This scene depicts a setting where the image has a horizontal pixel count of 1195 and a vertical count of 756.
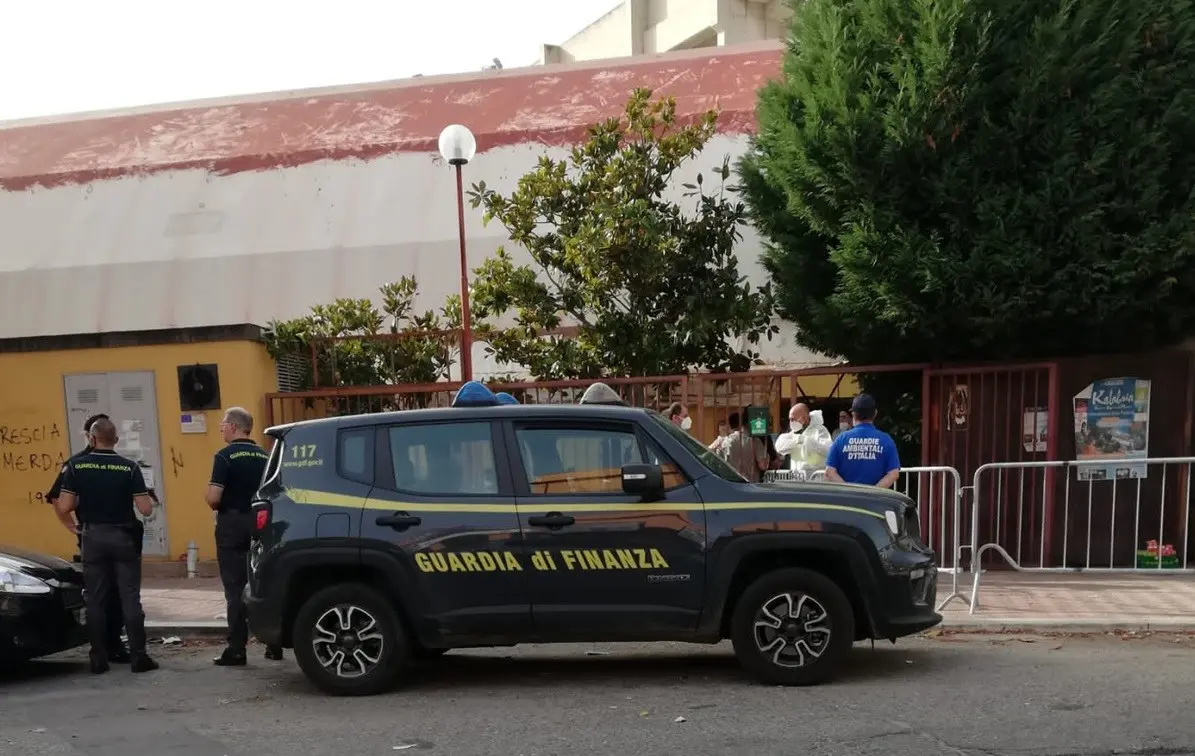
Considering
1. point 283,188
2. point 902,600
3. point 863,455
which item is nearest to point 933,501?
point 863,455

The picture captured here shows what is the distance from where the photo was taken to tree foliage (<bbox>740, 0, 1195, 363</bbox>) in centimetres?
901

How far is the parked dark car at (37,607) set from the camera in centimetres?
667

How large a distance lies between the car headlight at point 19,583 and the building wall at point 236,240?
8884mm

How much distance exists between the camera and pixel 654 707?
5.54 meters

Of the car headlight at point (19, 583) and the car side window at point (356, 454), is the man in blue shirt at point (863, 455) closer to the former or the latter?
the car side window at point (356, 454)

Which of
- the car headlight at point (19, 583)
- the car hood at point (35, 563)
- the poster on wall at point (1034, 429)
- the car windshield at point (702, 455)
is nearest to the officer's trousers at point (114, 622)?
the car hood at point (35, 563)

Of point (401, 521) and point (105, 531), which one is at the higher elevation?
point (401, 521)

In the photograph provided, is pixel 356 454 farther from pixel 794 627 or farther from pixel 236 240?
pixel 236 240

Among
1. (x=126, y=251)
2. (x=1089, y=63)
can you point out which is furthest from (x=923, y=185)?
(x=126, y=251)

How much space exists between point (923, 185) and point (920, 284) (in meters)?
0.96

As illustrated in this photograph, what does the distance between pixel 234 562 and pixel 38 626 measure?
132 centimetres

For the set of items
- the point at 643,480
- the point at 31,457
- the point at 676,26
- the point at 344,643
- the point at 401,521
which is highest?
the point at 676,26

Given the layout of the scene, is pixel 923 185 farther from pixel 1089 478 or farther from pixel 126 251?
pixel 126 251

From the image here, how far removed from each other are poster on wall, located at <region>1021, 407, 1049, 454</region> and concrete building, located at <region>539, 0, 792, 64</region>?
23.1 meters
